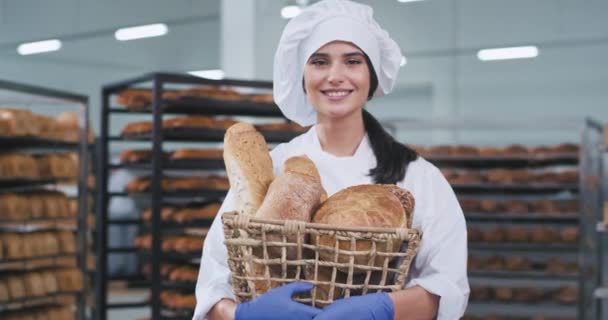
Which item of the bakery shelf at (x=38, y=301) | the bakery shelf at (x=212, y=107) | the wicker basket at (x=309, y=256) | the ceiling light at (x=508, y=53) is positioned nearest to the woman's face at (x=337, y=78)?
the wicker basket at (x=309, y=256)

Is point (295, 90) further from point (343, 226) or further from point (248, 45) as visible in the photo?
point (248, 45)

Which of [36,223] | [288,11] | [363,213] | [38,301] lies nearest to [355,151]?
[363,213]

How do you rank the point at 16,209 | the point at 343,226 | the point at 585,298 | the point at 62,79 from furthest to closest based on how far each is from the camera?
1. the point at 62,79
2. the point at 585,298
3. the point at 16,209
4. the point at 343,226

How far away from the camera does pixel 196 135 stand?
4770 mm

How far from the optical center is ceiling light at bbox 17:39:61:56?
914 centimetres

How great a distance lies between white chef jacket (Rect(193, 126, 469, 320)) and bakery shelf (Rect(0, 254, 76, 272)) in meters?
3.45

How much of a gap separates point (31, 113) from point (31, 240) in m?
0.74

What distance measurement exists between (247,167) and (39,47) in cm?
844

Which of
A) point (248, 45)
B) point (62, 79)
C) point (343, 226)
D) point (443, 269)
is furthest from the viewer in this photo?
point (62, 79)

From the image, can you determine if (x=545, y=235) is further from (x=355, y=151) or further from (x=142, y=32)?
(x=142, y=32)

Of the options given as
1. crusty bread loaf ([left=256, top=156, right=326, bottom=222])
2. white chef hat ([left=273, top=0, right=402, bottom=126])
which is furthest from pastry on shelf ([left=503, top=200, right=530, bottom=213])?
crusty bread loaf ([left=256, top=156, right=326, bottom=222])

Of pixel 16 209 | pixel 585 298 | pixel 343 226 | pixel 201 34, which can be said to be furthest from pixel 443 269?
pixel 201 34

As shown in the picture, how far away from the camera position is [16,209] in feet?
15.7

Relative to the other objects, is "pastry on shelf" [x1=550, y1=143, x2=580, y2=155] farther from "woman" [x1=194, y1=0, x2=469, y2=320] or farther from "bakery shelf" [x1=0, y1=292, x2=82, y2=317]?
"woman" [x1=194, y1=0, x2=469, y2=320]
